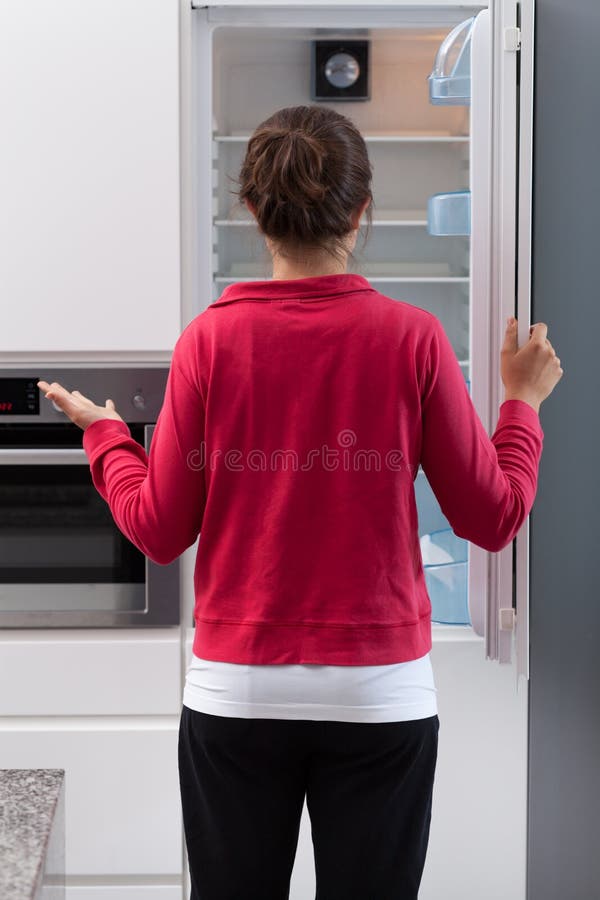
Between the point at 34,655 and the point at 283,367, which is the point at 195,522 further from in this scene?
the point at 34,655

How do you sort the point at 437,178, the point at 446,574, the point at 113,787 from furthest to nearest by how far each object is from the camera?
the point at 437,178 < the point at 446,574 < the point at 113,787

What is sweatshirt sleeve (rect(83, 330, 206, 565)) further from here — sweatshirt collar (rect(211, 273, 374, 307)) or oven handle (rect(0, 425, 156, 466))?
oven handle (rect(0, 425, 156, 466))

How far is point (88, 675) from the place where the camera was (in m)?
1.66

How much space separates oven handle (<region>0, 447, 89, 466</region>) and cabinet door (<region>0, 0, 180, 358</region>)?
173mm

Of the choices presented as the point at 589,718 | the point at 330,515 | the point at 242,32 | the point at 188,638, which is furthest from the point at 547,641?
the point at 242,32

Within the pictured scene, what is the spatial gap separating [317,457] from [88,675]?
0.90 metres

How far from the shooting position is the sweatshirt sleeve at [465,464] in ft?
3.15

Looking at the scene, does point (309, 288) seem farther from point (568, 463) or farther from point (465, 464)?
point (568, 463)

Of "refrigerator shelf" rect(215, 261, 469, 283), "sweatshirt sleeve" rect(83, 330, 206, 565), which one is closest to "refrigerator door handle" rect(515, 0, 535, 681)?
"sweatshirt sleeve" rect(83, 330, 206, 565)

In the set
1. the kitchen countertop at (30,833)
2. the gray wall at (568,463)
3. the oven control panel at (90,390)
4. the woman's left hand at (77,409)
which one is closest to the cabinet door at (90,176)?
the oven control panel at (90,390)

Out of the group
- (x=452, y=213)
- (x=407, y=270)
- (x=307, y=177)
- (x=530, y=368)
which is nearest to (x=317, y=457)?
(x=307, y=177)

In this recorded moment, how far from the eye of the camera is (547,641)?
60.1 inches

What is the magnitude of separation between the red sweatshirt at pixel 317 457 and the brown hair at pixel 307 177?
Answer: 6 cm

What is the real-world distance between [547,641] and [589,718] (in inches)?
6.0
